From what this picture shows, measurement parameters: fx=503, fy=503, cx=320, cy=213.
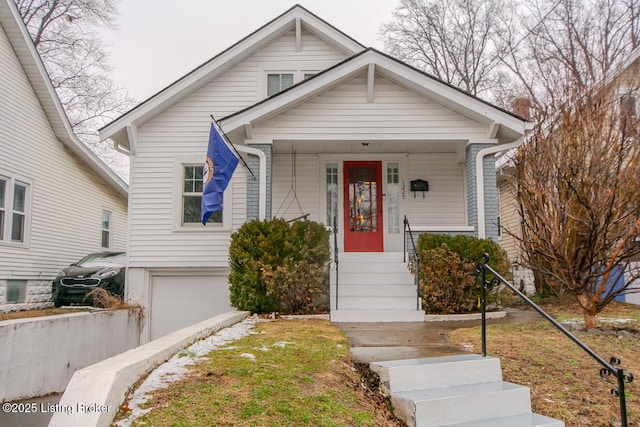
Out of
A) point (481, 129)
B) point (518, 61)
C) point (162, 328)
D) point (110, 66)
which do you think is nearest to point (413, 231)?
point (481, 129)

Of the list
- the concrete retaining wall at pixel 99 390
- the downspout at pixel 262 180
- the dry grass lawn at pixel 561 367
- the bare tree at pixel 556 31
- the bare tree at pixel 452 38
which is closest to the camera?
the concrete retaining wall at pixel 99 390

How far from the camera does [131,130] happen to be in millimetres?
11711

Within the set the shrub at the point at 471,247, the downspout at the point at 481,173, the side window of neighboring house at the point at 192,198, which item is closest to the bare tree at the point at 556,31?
the downspout at the point at 481,173

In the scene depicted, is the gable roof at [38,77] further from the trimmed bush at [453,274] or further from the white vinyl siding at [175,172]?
the trimmed bush at [453,274]

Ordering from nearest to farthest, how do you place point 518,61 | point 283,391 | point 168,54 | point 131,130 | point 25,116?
point 283,391
point 131,130
point 25,116
point 518,61
point 168,54

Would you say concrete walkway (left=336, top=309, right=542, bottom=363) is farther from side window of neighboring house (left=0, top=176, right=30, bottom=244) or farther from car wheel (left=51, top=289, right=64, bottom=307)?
side window of neighboring house (left=0, top=176, right=30, bottom=244)

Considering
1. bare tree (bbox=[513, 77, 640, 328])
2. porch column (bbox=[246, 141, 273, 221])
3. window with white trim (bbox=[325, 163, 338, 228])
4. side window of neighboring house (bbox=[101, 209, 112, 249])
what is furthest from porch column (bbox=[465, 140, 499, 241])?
side window of neighboring house (bbox=[101, 209, 112, 249])

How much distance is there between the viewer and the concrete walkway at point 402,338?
215 inches

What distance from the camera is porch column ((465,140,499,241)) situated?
9.93m

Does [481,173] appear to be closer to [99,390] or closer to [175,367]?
[175,367]

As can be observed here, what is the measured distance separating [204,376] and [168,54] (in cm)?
4132

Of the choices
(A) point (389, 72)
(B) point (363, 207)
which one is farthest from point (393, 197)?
(A) point (389, 72)

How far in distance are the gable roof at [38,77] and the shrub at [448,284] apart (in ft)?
34.7

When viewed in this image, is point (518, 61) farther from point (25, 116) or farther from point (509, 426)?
point (509, 426)
